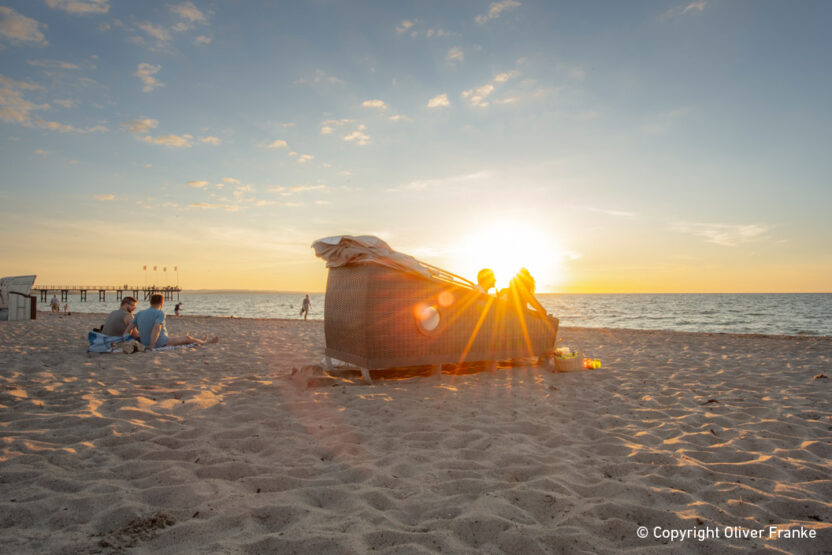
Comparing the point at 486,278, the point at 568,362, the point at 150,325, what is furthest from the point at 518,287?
the point at 150,325

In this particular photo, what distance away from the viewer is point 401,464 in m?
2.92

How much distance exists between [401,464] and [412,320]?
A: 2638 millimetres

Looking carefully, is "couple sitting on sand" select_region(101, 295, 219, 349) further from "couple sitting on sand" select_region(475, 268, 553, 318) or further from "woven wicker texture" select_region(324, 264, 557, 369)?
"couple sitting on sand" select_region(475, 268, 553, 318)

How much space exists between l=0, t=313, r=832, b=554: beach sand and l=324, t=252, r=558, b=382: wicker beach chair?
47cm

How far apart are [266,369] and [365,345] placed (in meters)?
2.08

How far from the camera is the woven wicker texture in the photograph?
5.27m

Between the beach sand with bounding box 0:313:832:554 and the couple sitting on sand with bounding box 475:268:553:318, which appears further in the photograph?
the couple sitting on sand with bounding box 475:268:553:318

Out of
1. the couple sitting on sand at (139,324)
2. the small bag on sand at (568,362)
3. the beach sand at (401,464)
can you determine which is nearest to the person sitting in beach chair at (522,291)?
the small bag on sand at (568,362)

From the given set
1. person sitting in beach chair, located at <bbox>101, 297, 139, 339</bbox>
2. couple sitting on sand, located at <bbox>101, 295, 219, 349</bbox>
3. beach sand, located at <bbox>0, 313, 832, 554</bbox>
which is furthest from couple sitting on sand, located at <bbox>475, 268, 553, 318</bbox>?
person sitting in beach chair, located at <bbox>101, 297, 139, 339</bbox>

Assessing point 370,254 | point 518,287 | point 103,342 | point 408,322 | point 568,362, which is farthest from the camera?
point 103,342

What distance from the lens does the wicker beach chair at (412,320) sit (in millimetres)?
5277

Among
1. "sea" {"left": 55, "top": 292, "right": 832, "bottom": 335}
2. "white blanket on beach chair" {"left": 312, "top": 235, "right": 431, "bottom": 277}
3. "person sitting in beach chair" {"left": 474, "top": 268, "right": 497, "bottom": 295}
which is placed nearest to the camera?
"white blanket on beach chair" {"left": 312, "top": 235, "right": 431, "bottom": 277}

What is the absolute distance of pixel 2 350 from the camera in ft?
24.6

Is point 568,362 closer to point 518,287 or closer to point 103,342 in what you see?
point 518,287
